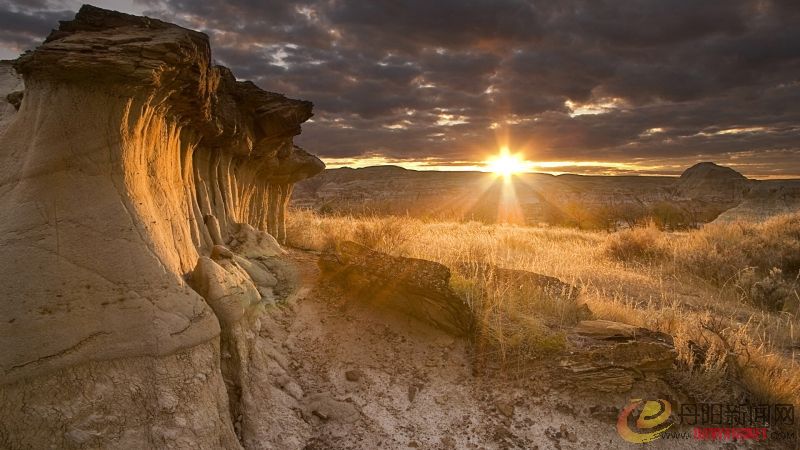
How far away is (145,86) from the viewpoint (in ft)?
Answer: 12.6

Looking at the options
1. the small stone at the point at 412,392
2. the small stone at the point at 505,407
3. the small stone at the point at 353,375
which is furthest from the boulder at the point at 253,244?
the small stone at the point at 505,407

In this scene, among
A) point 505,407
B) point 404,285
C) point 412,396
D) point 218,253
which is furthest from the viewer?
point 404,285

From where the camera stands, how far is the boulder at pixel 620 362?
16.3 ft

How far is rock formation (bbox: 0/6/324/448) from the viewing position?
3164mm

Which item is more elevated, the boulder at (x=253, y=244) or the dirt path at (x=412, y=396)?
the boulder at (x=253, y=244)

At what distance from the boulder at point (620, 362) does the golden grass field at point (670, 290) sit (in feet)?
0.95

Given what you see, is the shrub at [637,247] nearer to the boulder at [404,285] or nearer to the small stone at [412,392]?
the boulder at [404,285]

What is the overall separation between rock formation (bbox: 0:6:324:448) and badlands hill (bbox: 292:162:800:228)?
16.5 metres

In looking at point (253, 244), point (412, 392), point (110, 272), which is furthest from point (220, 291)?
point (253, 244)

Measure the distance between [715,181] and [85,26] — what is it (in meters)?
108

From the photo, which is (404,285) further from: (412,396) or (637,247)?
(637,247)

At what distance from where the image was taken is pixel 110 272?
3.59 meters

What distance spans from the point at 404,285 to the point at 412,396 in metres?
1.54

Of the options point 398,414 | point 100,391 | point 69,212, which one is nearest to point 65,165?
point 69,212
